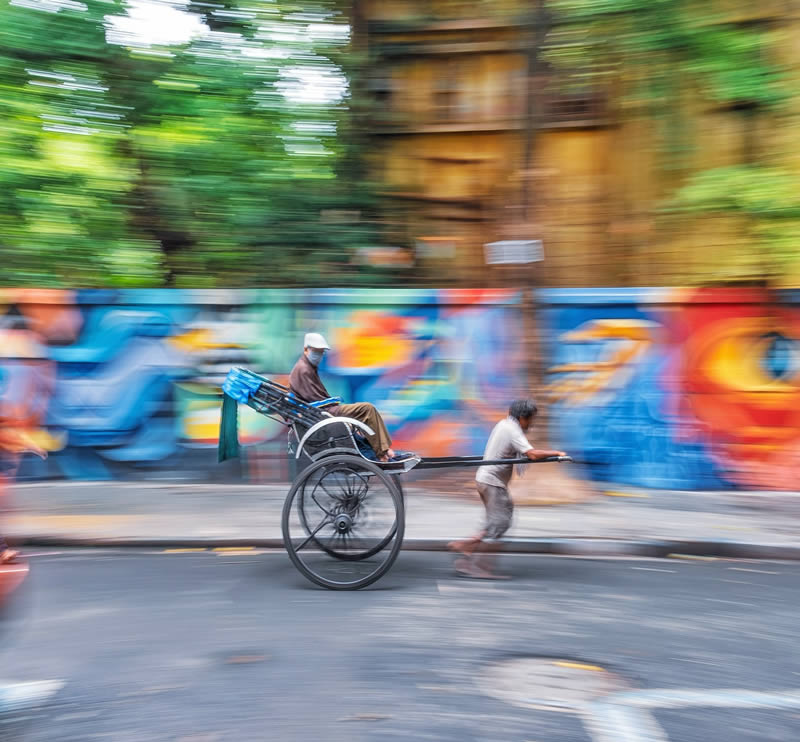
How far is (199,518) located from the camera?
8.91m

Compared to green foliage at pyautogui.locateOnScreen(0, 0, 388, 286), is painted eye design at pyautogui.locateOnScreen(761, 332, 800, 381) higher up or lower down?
lower down

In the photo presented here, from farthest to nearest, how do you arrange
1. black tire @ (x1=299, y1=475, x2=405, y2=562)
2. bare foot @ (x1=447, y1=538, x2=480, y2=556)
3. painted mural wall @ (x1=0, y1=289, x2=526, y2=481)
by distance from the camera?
painted mural wall @ (x1=0, y1=289, x2=526, y2=481), bare foot @ (x1=447, y1=538, x2=480, y2=556), black tire @ (x1=299, y1=475, x2=405, y2=562)

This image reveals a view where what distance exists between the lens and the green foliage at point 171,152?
12.3m

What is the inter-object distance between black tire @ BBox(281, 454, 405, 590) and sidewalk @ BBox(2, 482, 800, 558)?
4.53ft

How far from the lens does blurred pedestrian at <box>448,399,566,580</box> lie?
673cm

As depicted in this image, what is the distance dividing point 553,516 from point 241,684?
16.5 ft

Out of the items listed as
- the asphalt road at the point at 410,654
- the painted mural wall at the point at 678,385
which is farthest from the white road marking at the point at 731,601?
the painted mural wall at the point at 678,385

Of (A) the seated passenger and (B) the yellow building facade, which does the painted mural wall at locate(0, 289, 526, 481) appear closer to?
(B) the yellow building facade

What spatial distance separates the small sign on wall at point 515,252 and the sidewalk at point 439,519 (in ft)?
8.83

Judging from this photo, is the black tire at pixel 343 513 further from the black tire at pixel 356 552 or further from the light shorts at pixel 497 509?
the light shorts at pixel 497 509

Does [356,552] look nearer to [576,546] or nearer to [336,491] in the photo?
[336,491]

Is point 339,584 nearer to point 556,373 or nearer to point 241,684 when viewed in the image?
point 241,684

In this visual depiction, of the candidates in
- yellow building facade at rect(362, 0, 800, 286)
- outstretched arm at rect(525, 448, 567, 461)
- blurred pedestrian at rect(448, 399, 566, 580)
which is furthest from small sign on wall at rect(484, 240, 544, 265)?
yellow building facade at rect(362, 0, 800, 286)

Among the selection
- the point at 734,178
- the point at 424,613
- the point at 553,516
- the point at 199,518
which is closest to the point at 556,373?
the point at 553,516
